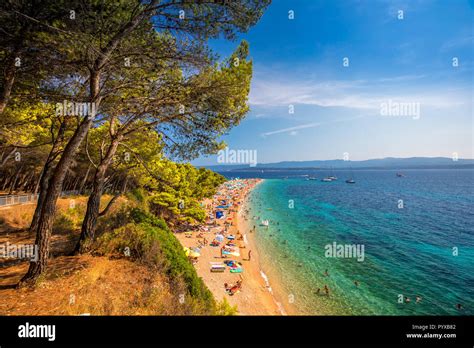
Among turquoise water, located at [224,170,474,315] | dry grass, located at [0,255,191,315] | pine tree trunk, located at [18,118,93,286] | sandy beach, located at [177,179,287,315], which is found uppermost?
pine tree trunk, located at [18,118,93,286]

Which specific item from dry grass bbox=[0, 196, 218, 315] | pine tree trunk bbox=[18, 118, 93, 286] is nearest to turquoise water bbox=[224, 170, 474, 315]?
dry grass bbox=[0, 196, 218, 315]

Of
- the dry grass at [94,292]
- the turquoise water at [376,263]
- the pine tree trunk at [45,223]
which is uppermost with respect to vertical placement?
the pine tree trunk at [45,223]

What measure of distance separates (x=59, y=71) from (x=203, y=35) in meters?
4.71

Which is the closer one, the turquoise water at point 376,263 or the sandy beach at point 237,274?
the sandy beach at point 237,274

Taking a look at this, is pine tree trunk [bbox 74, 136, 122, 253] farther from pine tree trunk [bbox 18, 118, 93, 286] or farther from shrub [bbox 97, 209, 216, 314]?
pine tree trunk [bbox 18, 118, 93, 286]

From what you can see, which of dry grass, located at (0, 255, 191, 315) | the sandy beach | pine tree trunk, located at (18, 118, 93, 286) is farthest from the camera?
the sandy beach

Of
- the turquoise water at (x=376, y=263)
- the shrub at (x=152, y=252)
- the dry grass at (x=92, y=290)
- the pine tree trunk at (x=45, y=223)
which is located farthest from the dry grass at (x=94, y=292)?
the turquoise water at (x=376, y=263)

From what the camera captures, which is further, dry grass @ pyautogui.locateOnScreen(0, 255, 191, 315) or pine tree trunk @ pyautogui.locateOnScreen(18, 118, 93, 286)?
pine tree trunk @ pyautogui.locateOnScreen(18, 118, 93, 286)

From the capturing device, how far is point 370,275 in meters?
23.1

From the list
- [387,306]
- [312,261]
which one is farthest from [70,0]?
[312,261]

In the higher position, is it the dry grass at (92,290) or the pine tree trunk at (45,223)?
the pine tree trunk at (45,223)

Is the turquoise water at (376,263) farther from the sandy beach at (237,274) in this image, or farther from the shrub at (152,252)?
the shrub at (152,252)

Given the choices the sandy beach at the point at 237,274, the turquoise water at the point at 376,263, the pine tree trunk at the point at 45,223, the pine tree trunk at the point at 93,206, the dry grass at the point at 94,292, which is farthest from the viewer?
the turquoise water at the point at 376,263
